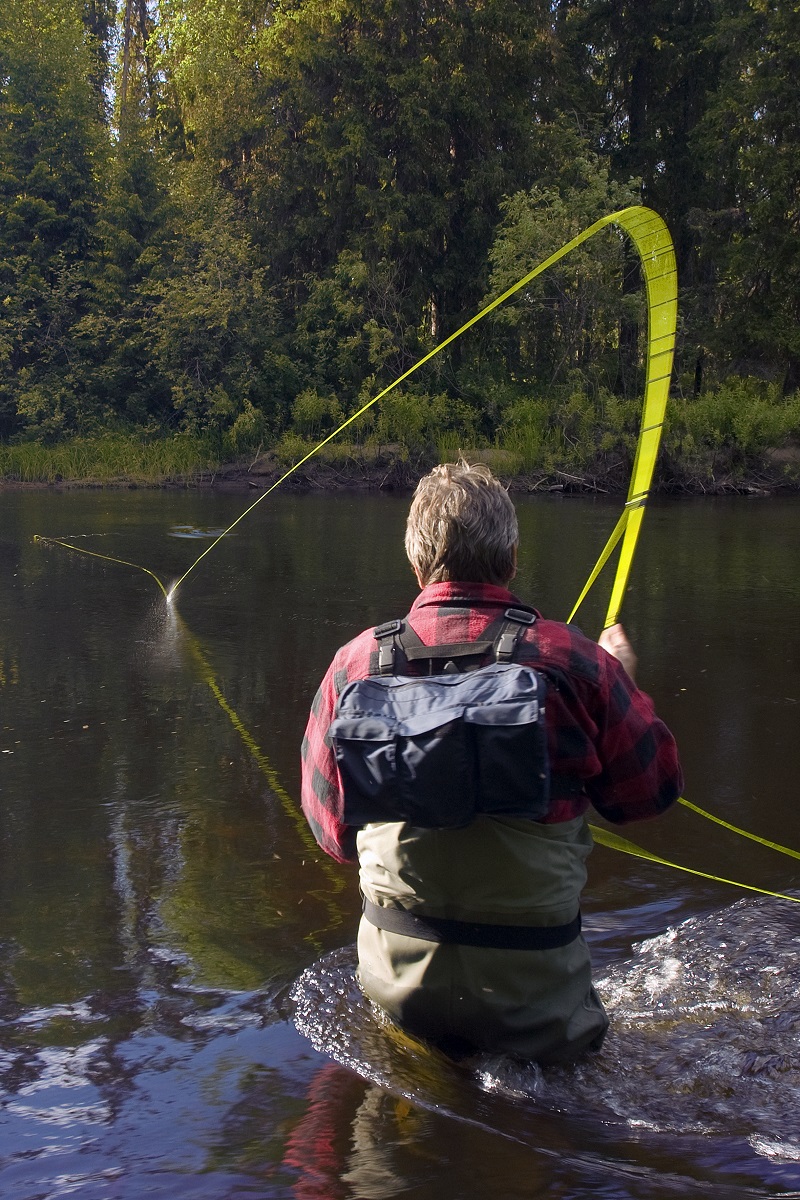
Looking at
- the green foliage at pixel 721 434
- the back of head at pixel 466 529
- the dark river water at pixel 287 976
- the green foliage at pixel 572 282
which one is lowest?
the dark river water at pixel 287 976

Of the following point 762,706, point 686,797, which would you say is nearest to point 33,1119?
point 686,797

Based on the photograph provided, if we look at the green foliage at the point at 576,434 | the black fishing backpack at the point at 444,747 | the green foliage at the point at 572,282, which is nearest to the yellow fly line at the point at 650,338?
the black fishing backpack at the point at 444,747

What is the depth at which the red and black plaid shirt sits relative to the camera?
2698 millimetres

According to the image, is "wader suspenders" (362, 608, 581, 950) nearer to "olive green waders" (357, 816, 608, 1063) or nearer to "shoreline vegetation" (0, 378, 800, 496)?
"olive green waders" (357, 816, 608, 1063)

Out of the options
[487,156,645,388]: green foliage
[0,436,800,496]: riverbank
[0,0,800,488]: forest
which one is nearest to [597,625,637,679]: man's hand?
[0,436,800,496]: riverbank

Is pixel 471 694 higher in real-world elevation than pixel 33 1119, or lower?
higher

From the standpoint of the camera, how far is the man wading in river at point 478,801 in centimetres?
255

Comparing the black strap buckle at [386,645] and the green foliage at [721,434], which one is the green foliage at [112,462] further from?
the black strap buckle at [386,645]

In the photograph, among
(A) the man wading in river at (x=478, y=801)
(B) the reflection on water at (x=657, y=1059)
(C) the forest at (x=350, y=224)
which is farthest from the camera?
(C) the forest at (x=350, y=224)

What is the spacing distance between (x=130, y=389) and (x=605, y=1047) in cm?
3145

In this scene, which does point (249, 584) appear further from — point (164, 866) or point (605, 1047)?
point (605, 1047)

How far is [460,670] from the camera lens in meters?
2.72

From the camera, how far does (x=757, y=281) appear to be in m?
30.7

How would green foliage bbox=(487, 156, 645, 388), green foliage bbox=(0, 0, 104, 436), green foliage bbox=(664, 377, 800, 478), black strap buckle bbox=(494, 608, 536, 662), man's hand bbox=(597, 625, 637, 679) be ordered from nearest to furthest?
black strap buckle bbox=(494, 608, 536, 662) → man's hand bbox=(597, 625, 637, 679) → green foliage bbox=(664, 377, 800, 478) → green foliage bbox=(487, 156, 645, 388) → green foliage bbox=(0, 0, 104, 436)
